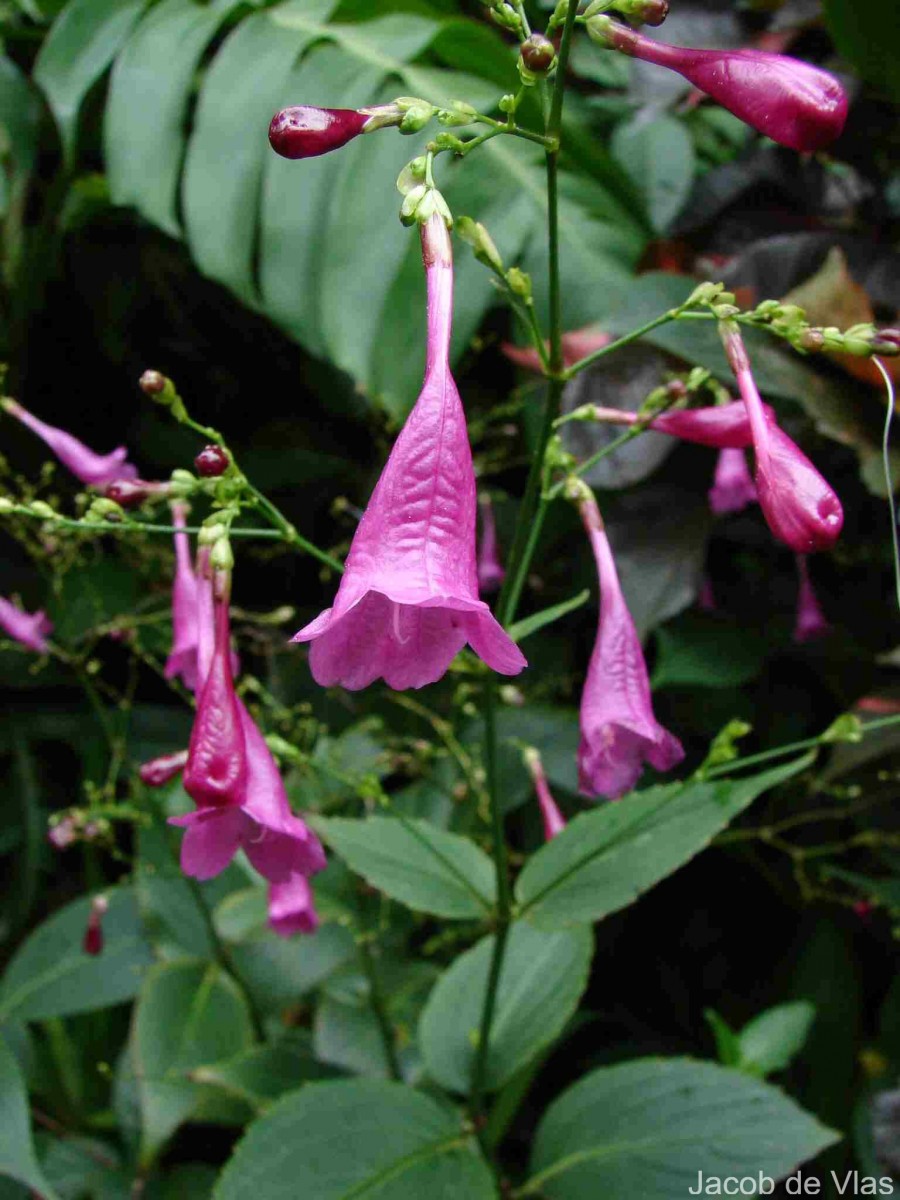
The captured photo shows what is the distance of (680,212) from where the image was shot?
1.71 m

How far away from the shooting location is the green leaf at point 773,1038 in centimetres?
120

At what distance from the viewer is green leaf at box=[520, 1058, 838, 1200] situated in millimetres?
922

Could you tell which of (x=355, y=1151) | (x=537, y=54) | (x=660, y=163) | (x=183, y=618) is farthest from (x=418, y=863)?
(x=660, y=163)

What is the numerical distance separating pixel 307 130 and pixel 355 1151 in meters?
0.84

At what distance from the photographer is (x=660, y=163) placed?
170cm

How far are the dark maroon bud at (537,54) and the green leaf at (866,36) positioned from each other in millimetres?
1110

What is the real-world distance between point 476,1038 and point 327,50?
4.95 feet

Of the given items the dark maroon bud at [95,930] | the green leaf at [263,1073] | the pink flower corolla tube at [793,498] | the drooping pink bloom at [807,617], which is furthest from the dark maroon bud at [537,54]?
the dark maroon bud at [95,930]

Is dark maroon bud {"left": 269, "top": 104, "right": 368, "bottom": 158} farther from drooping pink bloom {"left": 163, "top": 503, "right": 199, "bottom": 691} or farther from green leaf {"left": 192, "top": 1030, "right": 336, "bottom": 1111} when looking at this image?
green leaf {"left": 192, "top": 1030, "right": 336, "bottom": 1111}

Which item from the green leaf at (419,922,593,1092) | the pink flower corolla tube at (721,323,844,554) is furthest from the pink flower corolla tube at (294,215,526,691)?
the green leaf at (419,922,593,1092)

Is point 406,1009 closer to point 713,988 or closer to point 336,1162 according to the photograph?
point 336,1162

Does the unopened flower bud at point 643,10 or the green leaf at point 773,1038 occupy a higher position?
the unopened flower bud at point 643,10

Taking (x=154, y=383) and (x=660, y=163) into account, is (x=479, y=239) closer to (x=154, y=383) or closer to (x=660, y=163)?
(x=154, y=383)

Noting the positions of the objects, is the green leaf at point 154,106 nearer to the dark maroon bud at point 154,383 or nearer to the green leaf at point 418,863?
the dark maroon bud at point 154,383
